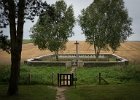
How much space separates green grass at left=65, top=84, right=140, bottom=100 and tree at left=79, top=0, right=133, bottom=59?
32.8 meters

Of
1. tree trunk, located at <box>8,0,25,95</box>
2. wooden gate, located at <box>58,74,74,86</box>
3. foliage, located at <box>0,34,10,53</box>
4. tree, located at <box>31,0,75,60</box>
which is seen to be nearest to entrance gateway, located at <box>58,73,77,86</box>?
wooden gate, located at <box>58,74,74,86</box>

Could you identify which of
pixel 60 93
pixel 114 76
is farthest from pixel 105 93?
pixel 114 76

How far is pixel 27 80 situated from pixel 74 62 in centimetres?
1971

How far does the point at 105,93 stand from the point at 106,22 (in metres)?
38.6

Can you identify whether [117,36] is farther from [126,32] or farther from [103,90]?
[103,90]

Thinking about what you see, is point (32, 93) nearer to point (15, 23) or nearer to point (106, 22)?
point (15, 23)

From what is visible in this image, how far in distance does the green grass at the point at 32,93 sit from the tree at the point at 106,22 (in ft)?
110

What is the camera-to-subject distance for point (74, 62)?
203 feet

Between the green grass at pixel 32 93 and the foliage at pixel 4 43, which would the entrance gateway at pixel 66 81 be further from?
the foliage at pixel 4 43

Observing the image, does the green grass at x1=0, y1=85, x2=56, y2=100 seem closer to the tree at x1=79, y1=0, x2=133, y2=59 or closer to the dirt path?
the dirt path

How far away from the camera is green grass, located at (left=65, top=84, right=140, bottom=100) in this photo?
1249 inches

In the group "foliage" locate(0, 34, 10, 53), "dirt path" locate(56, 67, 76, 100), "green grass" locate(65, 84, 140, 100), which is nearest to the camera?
"green grass" locate(65, 84, 140, 100)

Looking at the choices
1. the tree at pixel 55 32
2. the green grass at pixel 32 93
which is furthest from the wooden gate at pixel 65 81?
the tree at pixel 55 32

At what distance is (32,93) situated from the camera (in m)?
34.8
